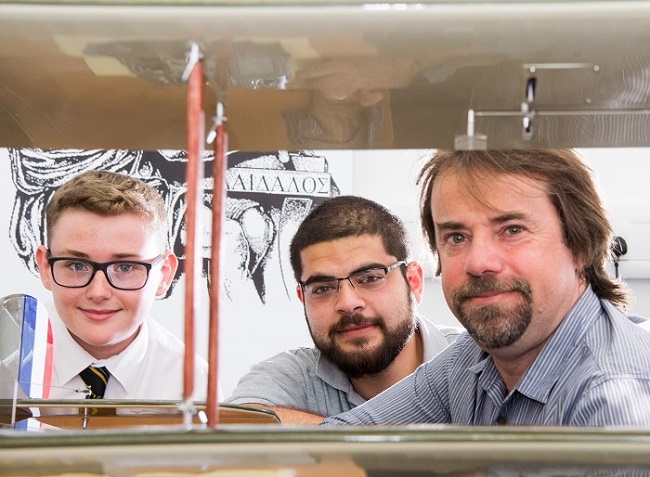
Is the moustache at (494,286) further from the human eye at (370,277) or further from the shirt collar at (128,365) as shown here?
the shirt collar at (128,365)

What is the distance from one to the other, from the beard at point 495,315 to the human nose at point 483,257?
0.7 inches

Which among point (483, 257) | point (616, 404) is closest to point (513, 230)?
point (483, 257)

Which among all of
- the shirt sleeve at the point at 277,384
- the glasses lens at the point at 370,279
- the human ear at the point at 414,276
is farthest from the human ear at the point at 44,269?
the human ear at the point at 414,276

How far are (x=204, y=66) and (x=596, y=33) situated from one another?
0.32 m

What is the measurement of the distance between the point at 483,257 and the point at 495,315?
0.10 metres

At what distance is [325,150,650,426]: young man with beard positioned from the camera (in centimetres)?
133

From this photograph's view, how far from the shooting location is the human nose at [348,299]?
→ 2244 millimetres

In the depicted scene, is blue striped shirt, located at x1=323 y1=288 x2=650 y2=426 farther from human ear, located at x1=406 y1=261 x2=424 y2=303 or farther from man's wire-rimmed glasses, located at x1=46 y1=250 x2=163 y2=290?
man's wire-rimmed glasses, located at x1=46 y1=250 x2=163 y2=290

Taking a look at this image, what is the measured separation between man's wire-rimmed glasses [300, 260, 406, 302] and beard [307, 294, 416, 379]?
0.08m

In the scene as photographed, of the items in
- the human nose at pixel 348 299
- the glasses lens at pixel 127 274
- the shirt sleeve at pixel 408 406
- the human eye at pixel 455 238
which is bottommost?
the shirt sleeve at pixel 408 406

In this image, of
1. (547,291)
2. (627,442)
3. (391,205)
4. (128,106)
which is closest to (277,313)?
(391,205)

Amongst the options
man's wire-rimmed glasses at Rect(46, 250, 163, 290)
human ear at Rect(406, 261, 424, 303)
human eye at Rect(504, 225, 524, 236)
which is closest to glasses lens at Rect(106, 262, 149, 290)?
man's wire-rimmed glasses at Rect(46, 250, 163, 290)

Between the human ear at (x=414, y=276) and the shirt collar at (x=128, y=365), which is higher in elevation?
the human ear at (x=414, y=276)

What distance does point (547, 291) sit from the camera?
1448 millimetres
